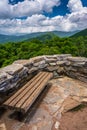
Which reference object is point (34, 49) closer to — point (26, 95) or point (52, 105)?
point (52, 105)

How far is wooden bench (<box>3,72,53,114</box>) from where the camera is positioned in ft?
9.95

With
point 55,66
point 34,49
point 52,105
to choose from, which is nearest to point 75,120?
point 52,105

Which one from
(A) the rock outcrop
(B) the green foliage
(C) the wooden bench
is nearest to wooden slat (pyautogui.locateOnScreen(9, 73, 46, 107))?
(C) the wooden bench

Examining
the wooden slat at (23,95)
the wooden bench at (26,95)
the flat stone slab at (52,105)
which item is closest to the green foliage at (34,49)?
the flat stone slab at (52,105)

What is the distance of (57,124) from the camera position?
3219 millimetres

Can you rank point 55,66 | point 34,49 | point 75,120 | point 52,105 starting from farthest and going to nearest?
1. point 34,49
2. point 55,66
3. point 52,105
4. point 75,120

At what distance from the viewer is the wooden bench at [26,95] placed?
9.95 ft

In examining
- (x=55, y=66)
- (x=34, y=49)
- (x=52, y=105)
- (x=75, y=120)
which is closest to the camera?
(x=75, y=120)

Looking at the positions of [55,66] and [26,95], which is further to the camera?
[55,66]

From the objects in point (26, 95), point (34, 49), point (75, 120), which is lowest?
point (34, 49)

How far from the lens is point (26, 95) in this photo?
3.44 m

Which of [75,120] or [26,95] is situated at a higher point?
[26,95]

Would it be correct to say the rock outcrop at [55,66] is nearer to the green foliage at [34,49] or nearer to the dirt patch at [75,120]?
the dirt patch at [75,120]

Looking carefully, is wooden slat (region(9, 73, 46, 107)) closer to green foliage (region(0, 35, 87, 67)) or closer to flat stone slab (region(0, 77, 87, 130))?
flat stone slab (region(0, 77, 87, 130))
